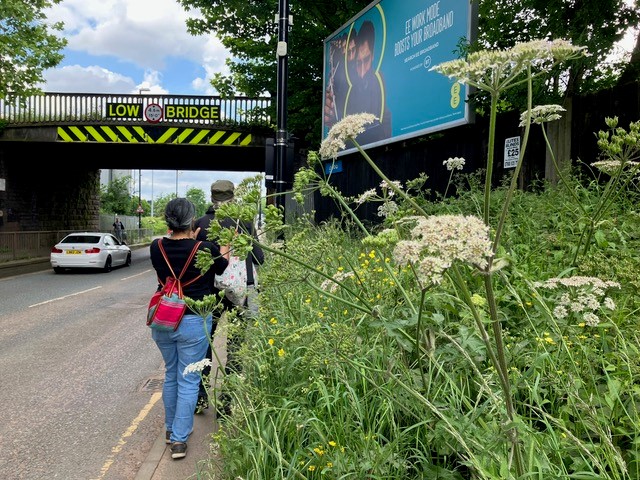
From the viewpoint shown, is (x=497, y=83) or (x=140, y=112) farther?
(x=140, y=112)

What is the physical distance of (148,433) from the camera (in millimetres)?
4371

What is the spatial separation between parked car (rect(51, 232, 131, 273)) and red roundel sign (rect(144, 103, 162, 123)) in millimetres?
4708

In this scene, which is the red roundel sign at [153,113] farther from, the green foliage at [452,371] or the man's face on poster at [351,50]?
the green foliage at [452,371]

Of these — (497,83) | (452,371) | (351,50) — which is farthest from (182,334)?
(351,50)

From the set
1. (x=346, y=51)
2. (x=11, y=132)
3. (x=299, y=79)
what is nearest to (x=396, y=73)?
(x=346, y=51)

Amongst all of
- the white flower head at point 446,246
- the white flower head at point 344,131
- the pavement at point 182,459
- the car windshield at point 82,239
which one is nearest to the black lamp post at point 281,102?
the pavement at point 182,459

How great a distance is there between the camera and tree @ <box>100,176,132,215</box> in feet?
152

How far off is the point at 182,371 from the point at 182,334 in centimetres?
27

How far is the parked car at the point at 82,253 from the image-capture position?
1792cm

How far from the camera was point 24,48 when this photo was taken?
16344 mm

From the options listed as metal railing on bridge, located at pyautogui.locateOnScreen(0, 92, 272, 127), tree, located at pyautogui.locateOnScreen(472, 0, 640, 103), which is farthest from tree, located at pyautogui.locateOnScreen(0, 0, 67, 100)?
tree, located at pyautogui.locateOnScreen(472, 0, 640, 103)

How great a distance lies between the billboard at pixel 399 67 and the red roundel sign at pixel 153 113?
8.70 metres

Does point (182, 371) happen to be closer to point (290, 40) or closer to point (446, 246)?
point (446, 246)

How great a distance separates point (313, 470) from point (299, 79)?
1383cm
